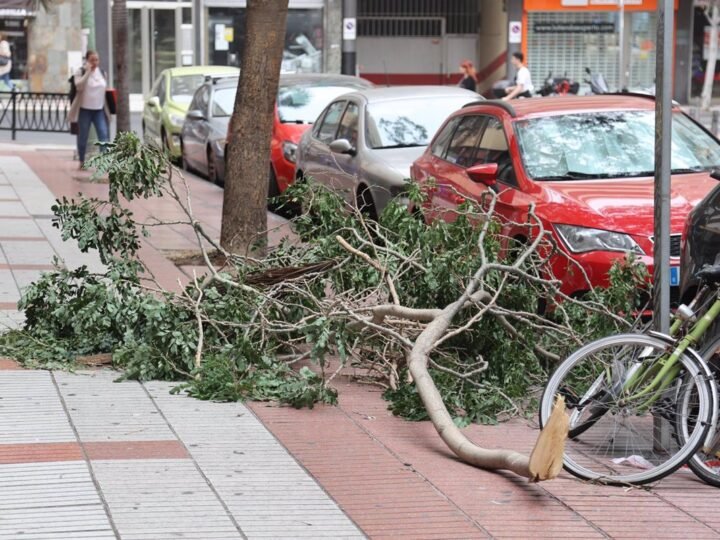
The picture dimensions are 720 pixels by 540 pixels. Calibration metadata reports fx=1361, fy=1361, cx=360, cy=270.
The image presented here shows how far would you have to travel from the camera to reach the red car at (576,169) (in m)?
9.04

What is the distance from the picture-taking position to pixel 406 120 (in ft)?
47.3

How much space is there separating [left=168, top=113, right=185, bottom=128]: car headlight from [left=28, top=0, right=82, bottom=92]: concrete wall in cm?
1706

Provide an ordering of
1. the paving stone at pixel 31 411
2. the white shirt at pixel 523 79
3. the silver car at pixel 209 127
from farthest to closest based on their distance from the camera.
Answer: the white shirt at pixel 523 79 → the silver car at pixel 209 127 → the paving stone at pixel 31 411

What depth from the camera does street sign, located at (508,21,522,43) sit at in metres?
40.0

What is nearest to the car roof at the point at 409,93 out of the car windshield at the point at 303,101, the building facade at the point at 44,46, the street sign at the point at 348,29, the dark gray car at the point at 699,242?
the car windshield at the point at 303,101

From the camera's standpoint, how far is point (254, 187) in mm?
11047

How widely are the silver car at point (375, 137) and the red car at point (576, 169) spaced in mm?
1312

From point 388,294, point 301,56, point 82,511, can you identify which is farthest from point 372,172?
point 301,56

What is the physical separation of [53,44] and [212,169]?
21517 mm

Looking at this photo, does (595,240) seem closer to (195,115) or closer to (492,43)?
(195,115)

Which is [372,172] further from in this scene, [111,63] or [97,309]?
[111,63]

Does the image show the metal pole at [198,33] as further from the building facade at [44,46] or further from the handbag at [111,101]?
the handbag at [111,101]

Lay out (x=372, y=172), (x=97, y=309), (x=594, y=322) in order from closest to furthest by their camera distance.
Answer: (x=594, y=322), (x=97, y=309), (x=372, y=172)

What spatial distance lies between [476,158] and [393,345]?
366cm
